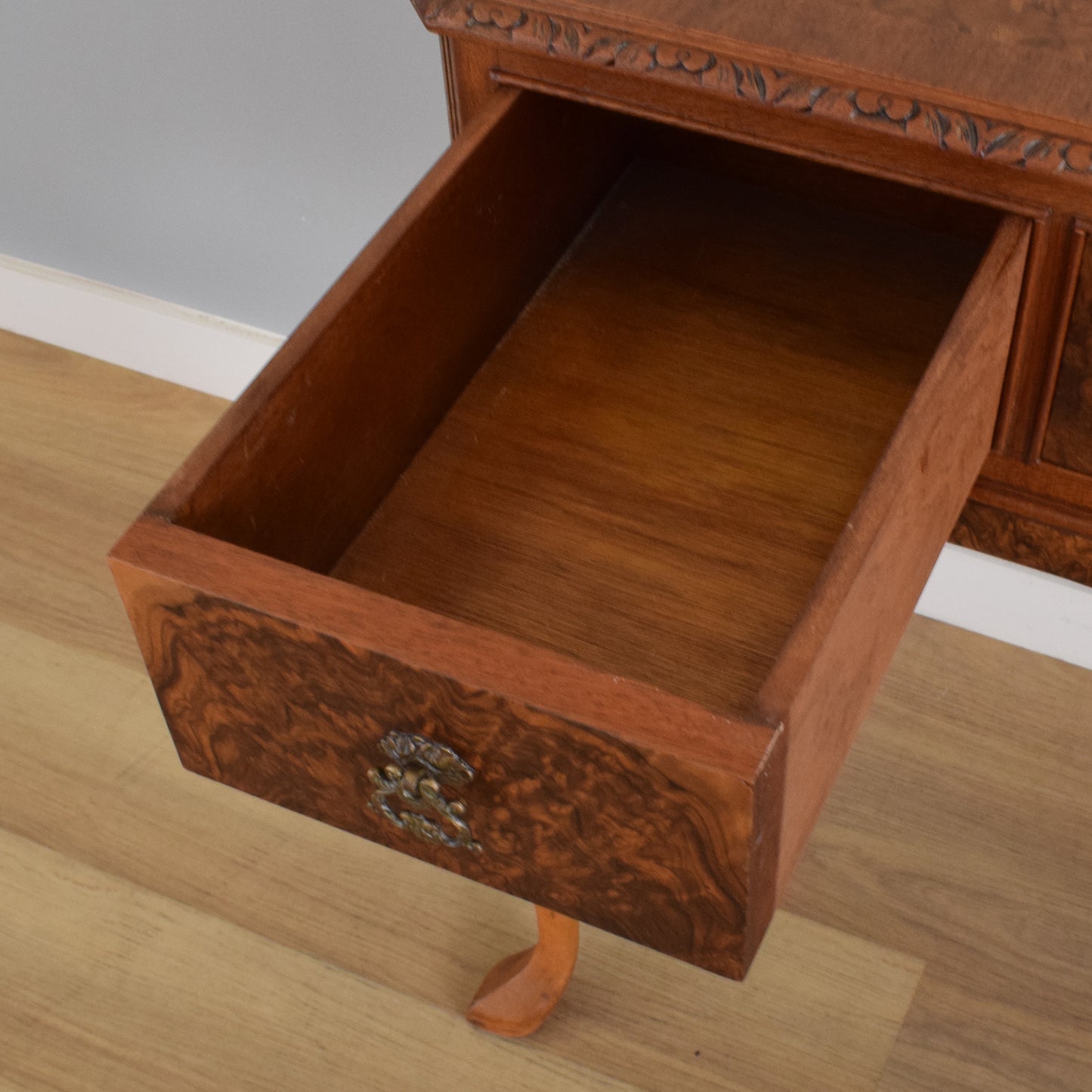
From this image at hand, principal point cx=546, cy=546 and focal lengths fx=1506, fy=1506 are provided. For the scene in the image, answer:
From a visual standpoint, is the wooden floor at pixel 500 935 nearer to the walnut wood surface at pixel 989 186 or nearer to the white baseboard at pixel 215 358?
the white baseboard at pixel 215 358

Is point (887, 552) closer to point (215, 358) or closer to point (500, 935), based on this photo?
point (500, 935)

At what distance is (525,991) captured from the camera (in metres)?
1.03

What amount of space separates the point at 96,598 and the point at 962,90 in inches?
36.8

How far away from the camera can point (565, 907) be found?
0.64m

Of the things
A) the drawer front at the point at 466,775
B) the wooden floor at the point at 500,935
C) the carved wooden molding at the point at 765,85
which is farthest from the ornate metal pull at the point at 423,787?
the wooden floor at the point at 500,935

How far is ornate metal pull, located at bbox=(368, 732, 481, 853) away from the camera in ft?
1.94

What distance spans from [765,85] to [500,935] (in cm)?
67

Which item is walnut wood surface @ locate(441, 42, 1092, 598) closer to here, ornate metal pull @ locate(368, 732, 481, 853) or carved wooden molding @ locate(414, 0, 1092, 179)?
carved wooden molding @ locate(414, 0, 1092, 179)

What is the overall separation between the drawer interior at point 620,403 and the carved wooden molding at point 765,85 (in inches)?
3.1

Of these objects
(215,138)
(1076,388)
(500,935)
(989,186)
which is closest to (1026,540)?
(1076,388)

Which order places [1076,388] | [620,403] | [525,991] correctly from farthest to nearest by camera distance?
[525,991] < [620,403] < [1076,388]

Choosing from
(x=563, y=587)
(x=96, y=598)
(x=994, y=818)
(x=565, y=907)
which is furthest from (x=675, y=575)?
(x=96, y=598)

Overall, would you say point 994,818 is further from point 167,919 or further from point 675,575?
point 167,919

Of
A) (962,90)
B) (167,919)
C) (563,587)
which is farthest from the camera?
(167,919)
